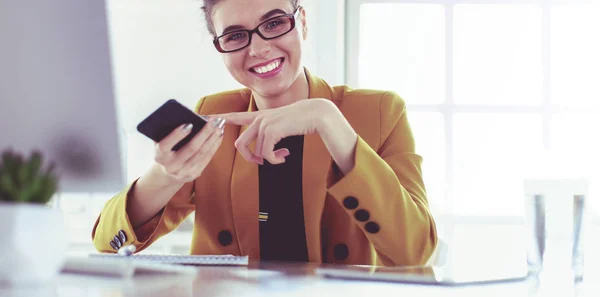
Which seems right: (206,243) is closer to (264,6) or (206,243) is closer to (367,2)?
(264,6)

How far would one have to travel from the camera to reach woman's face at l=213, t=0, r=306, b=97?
1.33 meters

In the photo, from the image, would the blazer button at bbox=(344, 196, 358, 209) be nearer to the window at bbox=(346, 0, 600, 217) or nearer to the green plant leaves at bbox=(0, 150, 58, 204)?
the green plant leaves at bbox=(0, 150, 58, 204)

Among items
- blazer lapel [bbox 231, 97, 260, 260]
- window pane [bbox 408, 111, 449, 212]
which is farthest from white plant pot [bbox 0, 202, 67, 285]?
window pane [bbox 408, 111, 449, 212]

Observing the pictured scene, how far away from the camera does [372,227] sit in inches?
42.0

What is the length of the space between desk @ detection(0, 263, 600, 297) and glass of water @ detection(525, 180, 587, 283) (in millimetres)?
83

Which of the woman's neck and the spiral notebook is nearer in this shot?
the spiral notebook

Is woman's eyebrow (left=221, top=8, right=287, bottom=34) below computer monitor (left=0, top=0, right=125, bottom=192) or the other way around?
the other way around

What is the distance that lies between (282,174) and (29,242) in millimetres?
752

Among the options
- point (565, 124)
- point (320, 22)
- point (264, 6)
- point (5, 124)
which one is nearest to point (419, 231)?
point (264, 6)

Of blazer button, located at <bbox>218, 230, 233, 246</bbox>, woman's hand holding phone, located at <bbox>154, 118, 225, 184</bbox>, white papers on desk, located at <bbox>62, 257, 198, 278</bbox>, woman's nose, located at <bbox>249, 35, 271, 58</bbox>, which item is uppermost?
woman's nose, located at <bbox>249, 35, 271, 58</bbox>

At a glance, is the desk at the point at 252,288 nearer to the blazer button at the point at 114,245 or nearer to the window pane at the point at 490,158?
the blazer button at the point at 114,245

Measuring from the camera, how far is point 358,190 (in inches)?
40.6

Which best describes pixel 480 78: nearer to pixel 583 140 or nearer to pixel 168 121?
pixel 583 140

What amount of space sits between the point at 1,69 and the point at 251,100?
85 centimetres
